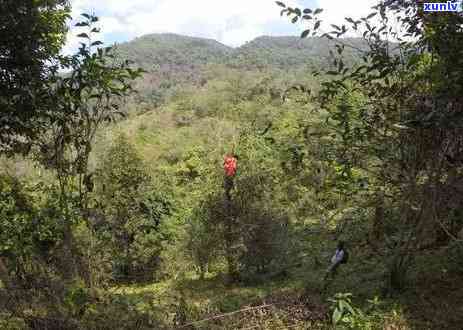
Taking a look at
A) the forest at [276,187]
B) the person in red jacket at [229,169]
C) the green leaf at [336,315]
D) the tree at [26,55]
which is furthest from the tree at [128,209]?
the green leaf at [336,315]

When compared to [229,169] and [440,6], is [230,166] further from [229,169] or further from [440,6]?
[440,6]

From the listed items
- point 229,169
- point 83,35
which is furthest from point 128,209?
point 83,35

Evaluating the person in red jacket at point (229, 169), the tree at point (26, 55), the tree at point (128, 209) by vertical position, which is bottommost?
the tree at point (128, 209)

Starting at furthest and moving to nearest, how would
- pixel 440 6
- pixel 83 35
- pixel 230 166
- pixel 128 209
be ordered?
pixel 128 209
pixel 230 166
pixel 83 35
pixel 440 6

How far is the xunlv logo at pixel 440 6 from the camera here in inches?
153

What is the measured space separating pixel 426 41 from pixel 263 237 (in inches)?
290

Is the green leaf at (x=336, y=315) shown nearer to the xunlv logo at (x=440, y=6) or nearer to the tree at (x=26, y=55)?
the xunlv logo at (x=440, y=6)

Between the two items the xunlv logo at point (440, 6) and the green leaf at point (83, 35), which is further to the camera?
the green leaf at point (83, 35)

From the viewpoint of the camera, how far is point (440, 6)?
4008 millimetres

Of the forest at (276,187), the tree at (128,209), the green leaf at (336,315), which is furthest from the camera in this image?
the tree at (128,209)

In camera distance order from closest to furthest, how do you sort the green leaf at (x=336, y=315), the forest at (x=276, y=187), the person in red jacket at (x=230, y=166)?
the forest at (x=276, y=187)
the green leaf at (x=336, y=315)
the person in red jacket at (x=230, y=166)

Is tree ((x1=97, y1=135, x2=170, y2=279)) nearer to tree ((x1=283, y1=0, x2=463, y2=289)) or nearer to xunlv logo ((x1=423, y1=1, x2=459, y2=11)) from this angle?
tree ((x1=283, y1=0, x2=463, y2=289))

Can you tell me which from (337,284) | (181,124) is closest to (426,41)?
(337,284)

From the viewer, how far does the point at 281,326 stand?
18.9 feet
